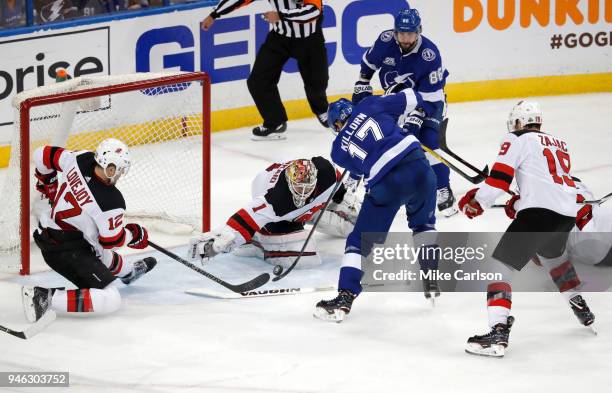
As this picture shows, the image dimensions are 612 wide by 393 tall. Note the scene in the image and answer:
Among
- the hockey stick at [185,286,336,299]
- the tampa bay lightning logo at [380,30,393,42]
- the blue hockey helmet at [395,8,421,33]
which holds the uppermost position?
the blue hockey helmet at [395,8,421,33]

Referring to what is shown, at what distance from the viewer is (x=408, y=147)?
5855 mm

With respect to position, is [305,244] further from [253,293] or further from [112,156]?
[112,156]

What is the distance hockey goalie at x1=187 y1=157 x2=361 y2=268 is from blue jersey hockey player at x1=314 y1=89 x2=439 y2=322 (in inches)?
15.5

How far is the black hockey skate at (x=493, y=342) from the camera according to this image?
17.7 ft

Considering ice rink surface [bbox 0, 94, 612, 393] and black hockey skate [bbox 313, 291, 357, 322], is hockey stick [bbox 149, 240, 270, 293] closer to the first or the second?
ice rink surface [bbox 0, 94, 612, 393]

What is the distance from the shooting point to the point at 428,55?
713 centimetres

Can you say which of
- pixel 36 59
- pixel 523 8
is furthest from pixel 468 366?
pixel 523 8

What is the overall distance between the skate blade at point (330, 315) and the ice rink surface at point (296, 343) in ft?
0.11

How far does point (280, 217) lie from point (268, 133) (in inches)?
101

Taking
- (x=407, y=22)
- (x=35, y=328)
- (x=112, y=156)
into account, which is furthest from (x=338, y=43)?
(x=35, y=328)

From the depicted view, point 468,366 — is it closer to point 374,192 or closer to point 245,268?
point 374,192

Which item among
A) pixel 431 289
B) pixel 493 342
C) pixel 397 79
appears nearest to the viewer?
pixel 493 342

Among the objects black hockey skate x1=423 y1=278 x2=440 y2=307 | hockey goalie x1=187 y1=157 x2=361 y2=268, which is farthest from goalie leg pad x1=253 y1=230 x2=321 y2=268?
black hockey skate x1=423 y1=278 x2=440 y2=307

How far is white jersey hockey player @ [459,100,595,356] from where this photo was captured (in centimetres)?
541
